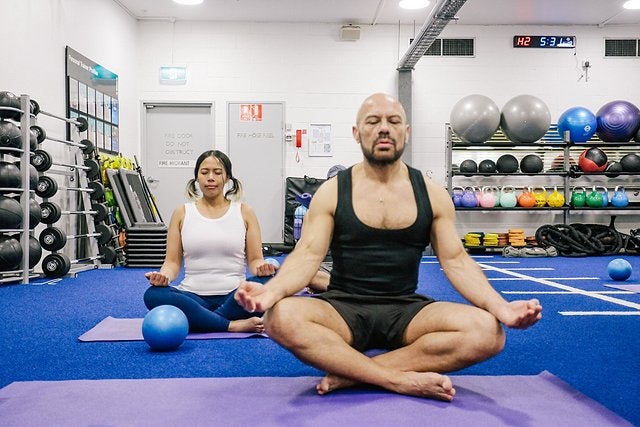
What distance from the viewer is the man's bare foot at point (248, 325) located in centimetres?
316

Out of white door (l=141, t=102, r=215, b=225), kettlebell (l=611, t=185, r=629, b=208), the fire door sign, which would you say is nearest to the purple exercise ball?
kettlebell (l=611, t=185, r=629, b=208)

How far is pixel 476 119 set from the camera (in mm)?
7844

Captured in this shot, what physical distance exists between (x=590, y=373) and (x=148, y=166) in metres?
7.80

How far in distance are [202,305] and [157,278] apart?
34 cm

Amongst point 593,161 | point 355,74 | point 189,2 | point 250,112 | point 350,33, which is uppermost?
point 189,2

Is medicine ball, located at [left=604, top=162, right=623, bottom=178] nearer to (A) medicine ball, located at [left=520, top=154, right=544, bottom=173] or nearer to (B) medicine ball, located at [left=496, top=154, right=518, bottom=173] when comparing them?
(A) medicine ball, located at [left=520, top=154, right=544, bottom=173]

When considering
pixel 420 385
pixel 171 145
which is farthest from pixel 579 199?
pixel 420 385

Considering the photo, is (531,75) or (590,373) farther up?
(531,75)

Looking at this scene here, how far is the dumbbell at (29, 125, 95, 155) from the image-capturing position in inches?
220

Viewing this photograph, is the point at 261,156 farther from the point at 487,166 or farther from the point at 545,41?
the point at 545,41

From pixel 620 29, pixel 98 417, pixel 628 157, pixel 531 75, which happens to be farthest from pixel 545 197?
pixel 98 417

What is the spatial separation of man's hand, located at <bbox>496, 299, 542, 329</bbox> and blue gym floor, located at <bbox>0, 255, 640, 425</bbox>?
0.48 meters

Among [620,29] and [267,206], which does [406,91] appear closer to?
[267,206]

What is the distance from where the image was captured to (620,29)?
368 inches
